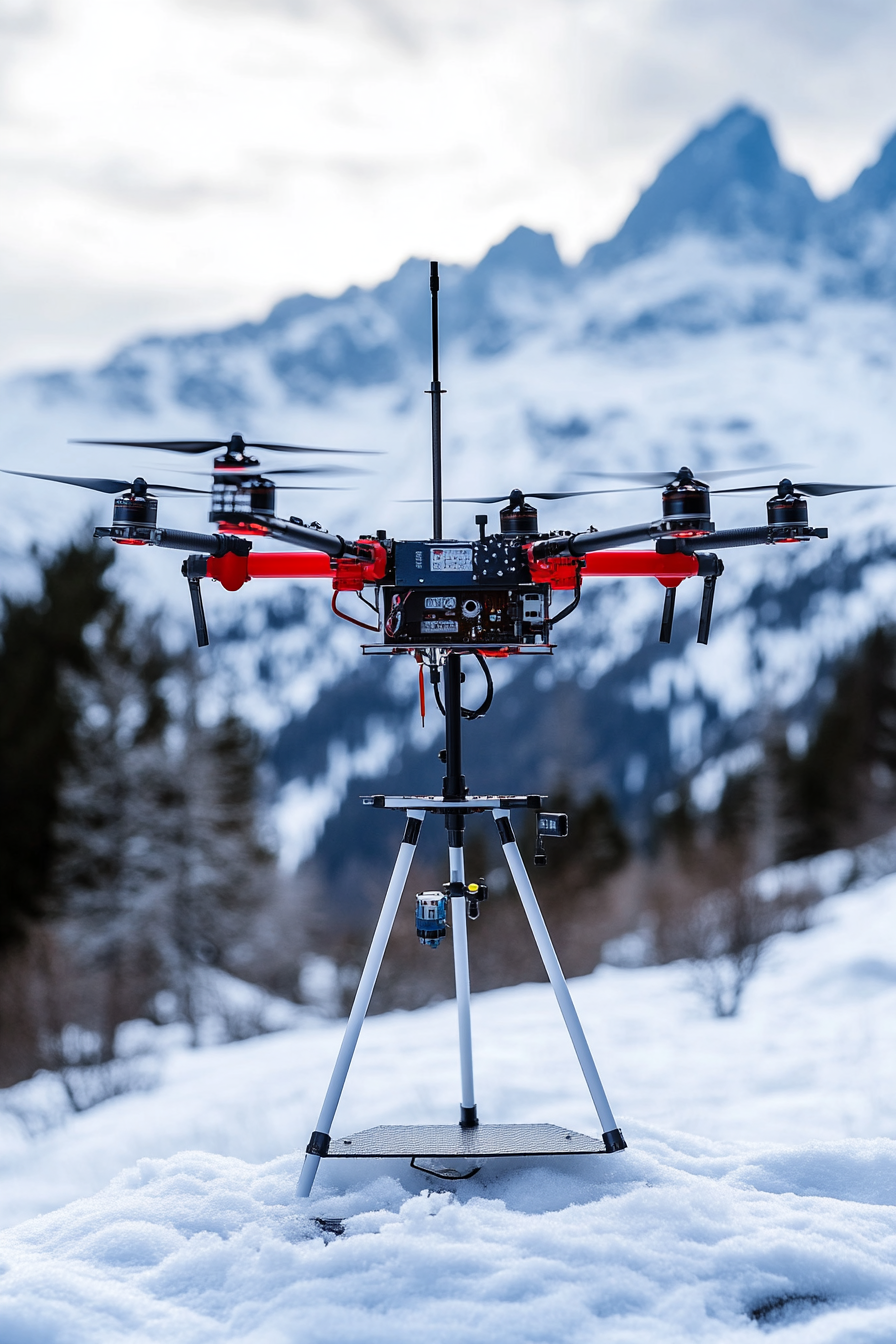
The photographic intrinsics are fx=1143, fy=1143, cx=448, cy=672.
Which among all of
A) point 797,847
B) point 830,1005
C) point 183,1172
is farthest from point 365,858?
point 183,1172

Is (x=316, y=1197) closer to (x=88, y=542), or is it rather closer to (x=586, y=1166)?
(x=586, y=1166)

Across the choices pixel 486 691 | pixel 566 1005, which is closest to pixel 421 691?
pixel 486 691

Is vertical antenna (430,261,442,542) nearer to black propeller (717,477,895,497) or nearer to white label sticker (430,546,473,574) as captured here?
white label sticker (430,546,473,574)

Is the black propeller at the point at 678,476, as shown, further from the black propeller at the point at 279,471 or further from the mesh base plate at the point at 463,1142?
the mesh base plate at the point at 463,1142

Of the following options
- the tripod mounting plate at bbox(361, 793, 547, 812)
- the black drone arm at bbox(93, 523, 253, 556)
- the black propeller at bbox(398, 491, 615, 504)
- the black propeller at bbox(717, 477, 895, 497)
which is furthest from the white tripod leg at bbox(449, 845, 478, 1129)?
the black propeller at bbox(717, 477, 895, 497)

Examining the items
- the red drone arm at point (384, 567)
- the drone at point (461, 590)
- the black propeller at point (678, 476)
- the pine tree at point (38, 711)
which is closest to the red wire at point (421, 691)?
the drone at point (461, 590)

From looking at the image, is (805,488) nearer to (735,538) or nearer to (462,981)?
(735,538)

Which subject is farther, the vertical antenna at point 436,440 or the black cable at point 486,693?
the vertical antenna at point 436,440

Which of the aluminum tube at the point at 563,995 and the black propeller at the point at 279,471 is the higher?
the black propeller at the point at 279,471
